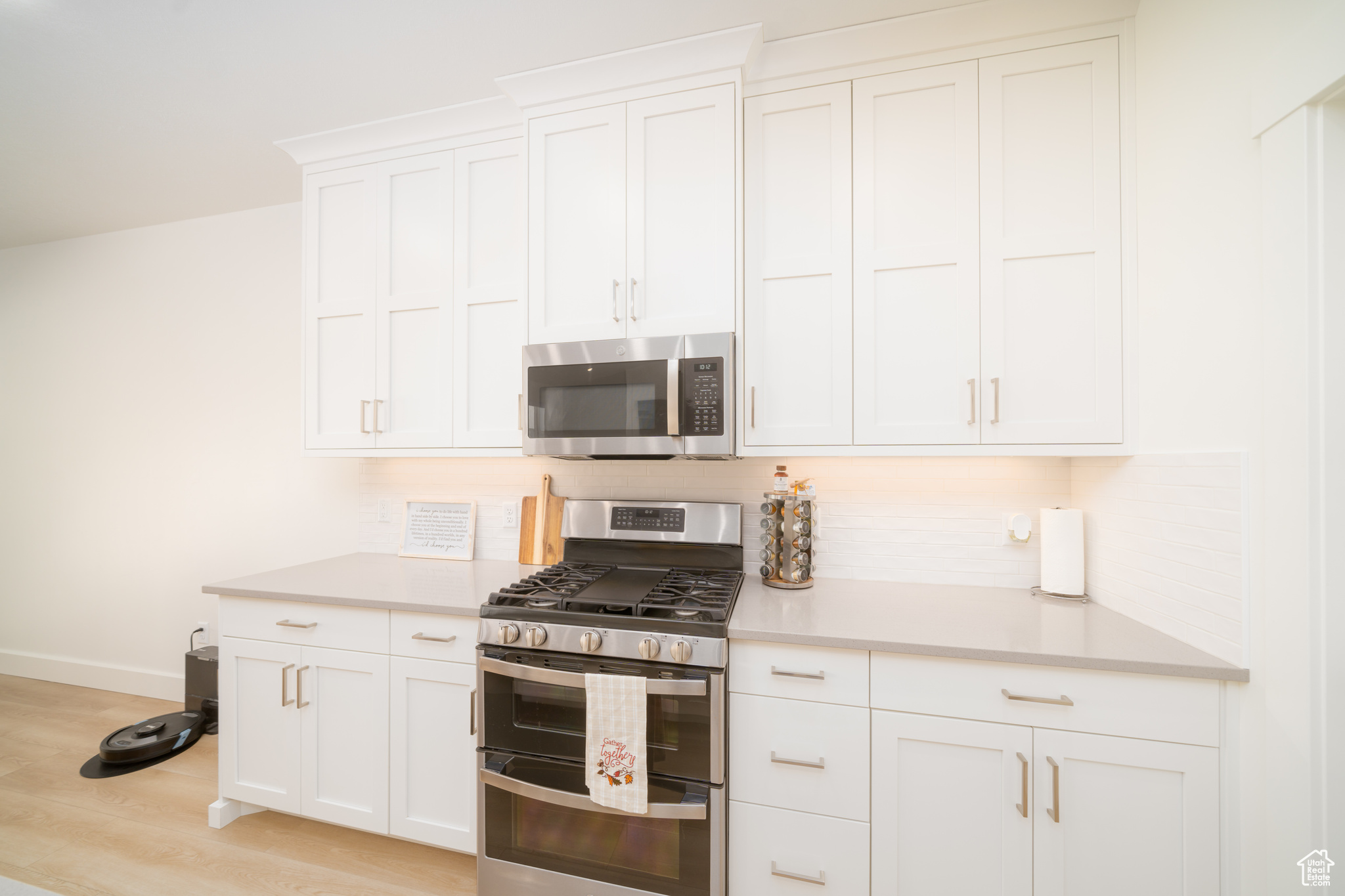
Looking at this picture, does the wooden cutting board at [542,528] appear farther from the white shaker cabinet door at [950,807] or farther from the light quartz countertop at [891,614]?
the white shaker cabinet door at [950,807]

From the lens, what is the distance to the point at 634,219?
1853 mm

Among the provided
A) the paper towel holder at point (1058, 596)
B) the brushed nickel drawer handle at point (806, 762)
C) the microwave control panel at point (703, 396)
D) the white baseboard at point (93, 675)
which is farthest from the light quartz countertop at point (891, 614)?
the white baseboard at point (93, 675)

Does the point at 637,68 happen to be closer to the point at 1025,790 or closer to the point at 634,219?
the point at 634,219

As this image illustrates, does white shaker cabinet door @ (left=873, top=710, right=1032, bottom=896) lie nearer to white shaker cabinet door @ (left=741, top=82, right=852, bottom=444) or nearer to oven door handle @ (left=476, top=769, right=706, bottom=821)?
oven door handle @ (left=476, top=769, right=706, bottom=821)

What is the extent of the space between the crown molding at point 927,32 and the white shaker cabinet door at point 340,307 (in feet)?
5.51

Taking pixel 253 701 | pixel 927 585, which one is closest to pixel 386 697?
pixel 253 701

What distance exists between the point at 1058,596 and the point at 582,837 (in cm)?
167

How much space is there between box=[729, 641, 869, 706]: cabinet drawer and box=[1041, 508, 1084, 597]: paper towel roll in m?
0.83

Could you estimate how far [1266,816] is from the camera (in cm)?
112

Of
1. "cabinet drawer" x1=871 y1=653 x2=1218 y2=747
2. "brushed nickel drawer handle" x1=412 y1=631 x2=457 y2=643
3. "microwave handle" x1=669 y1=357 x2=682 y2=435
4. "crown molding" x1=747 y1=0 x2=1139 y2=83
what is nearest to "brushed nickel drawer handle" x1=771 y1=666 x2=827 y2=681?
"cabinet drawer" x1=871 y1=653 x2=1218 y2=747

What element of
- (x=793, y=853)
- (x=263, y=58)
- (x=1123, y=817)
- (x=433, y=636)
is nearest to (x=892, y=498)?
(x=1123, y=817)

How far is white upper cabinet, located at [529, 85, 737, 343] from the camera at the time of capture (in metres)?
1.78

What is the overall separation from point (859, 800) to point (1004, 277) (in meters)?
1.54

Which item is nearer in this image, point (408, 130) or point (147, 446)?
point (408, 130)
